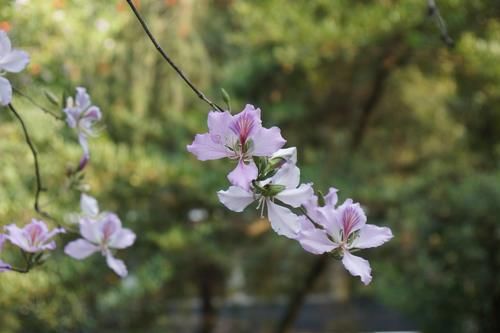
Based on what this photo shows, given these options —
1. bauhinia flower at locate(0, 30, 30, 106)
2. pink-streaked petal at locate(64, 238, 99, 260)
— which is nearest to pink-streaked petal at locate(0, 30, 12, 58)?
bauhinia flower at locate(0, 30, 30, 106)

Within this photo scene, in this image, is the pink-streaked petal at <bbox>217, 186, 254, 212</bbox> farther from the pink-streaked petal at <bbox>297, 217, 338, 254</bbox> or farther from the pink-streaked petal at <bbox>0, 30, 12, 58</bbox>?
the pink-streaked petal at <bbox>0, 30, 12, 58</bbox>

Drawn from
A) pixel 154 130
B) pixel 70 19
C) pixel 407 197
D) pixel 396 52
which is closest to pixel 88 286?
pixel 154 130

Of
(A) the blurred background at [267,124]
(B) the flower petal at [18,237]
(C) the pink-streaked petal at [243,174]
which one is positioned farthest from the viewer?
(A) the blurred background at [267,124]

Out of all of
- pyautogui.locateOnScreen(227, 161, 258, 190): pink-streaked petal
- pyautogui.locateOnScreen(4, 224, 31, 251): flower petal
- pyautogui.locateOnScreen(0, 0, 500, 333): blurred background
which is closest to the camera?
pyautogui.locateOnScreen(227, 161, 258, 190): pink-streaked petal

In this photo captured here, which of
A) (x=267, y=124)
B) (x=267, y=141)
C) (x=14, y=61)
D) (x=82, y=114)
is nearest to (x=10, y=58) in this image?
(x=14, y=61)

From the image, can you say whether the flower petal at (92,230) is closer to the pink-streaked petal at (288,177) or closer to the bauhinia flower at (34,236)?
the bauhinia flower at (34,236)

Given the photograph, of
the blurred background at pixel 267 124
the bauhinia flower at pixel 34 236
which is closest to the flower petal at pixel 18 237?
the bauhinia flower at pixel 34 236
